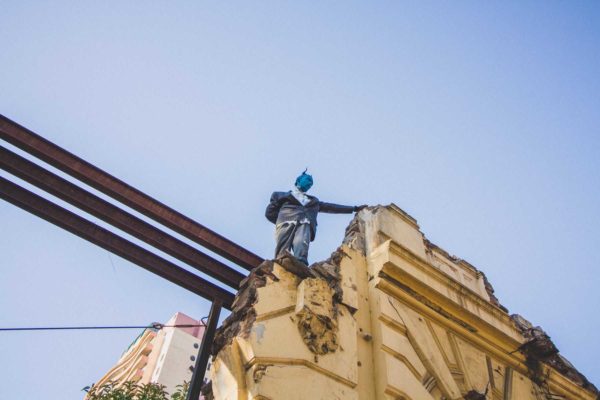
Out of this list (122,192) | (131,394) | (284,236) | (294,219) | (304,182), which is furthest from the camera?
(131,394)

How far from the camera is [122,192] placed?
528cm

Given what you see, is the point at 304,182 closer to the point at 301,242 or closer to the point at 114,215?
the point at 301,242

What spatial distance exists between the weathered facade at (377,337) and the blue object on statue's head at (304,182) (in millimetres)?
916

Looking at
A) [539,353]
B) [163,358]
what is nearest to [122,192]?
[539,353]

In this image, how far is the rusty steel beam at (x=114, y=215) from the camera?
505cm

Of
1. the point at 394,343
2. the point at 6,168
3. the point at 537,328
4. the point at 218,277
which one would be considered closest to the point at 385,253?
the point at 394,343

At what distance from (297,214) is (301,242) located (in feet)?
1.85

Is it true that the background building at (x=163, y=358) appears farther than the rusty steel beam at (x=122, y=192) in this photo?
Yes

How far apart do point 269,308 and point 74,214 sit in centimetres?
236

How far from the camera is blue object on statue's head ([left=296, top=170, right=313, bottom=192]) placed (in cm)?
736

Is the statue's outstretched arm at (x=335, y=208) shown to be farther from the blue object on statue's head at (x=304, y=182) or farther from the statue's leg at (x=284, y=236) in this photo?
the statue's leg at (x=284, y=236)

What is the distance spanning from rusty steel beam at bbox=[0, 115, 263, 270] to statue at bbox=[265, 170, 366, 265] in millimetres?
588

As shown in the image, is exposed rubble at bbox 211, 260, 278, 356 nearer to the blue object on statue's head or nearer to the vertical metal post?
the vertical metal post

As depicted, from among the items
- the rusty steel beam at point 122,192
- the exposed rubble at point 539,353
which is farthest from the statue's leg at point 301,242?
the exposed rubble at point 539,353
